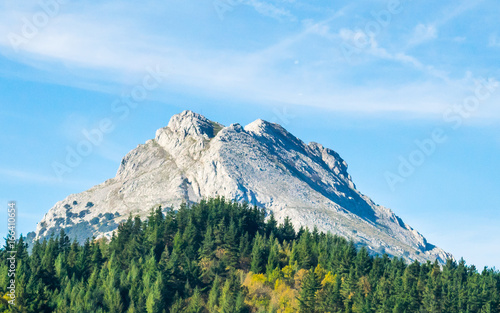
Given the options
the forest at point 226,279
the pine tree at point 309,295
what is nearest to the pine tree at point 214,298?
the forest at point 226,279

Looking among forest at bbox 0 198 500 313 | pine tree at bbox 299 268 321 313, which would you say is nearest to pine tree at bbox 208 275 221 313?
forest at bbox 0 198 500 313

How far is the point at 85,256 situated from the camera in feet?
589

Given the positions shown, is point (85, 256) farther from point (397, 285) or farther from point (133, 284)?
point (397, 285)

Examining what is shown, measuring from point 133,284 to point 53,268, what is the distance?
27.6m

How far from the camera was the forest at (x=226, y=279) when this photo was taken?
477 ft

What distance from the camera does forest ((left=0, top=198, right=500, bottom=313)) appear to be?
14538cm

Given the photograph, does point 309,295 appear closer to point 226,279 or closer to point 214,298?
point 214,298

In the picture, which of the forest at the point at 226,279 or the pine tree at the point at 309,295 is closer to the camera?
the forest at the point at 226,279

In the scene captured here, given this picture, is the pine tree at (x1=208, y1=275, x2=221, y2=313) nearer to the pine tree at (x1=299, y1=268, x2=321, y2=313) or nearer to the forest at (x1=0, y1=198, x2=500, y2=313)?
the forest at (x1=0, y1=198, x2=500, y2=313)

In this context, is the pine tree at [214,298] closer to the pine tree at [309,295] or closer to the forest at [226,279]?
the forest at [226,279]

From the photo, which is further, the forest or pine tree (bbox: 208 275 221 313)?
pine tree (bbox: 208 275 221 313)

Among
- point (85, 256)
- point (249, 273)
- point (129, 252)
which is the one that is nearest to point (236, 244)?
point (249, 273)

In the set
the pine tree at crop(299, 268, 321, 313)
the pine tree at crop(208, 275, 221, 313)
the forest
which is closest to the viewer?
the forest

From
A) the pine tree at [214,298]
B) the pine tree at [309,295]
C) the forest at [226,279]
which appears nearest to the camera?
the forest at [226,279]
